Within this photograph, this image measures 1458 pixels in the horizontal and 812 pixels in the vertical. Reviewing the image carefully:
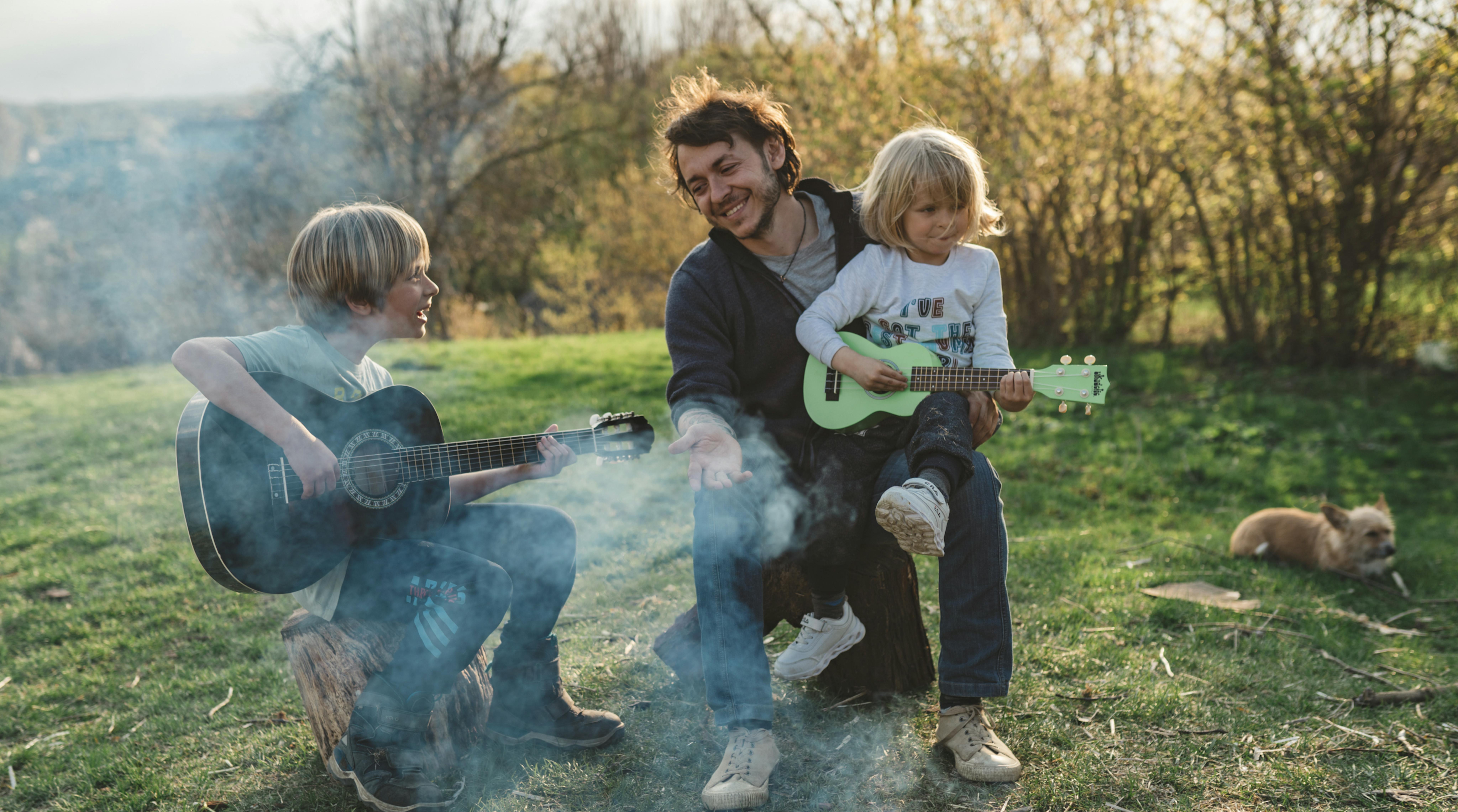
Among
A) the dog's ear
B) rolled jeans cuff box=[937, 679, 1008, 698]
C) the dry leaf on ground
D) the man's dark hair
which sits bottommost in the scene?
the dry leaf on ground

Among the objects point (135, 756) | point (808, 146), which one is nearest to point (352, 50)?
point (808, 146)

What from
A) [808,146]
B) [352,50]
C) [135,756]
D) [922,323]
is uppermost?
[352,50]

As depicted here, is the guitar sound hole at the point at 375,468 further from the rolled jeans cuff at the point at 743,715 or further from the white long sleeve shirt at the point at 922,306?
the white long sleeve shirt at the point at 922,306

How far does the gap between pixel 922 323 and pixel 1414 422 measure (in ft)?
20.4

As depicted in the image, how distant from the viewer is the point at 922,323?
247cm

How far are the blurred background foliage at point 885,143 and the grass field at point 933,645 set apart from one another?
73.4 inches

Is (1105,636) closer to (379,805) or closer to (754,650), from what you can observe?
(754,650)

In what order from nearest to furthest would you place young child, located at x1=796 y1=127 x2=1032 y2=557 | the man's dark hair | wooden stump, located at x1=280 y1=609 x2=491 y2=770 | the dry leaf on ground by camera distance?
wooden stump, located at x1=280 y1=609 x2=491 y2=770
young child, located at x1=796 y1=127 x2=1032 y2=557
the man's dark hair
the dry leaf on ground

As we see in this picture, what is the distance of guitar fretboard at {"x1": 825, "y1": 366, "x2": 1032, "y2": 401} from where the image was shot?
7.66ft

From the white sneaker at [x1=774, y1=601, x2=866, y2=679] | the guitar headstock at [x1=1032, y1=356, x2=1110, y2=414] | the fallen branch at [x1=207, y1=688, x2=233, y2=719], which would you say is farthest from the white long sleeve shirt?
the fallen branch at [x1=207, y1=688, x2=233, y2=719]

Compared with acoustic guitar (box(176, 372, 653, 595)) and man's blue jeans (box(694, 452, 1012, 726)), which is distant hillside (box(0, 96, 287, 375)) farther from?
man's blue jeans (box(694, 452, 1012, 726))

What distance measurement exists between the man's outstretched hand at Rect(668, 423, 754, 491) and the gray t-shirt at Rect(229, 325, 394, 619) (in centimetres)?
95

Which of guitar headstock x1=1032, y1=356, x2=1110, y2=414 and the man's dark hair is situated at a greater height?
the man's dark hair

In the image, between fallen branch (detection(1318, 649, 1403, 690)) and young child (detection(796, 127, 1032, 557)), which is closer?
young child (detection(796, 127, 1032, 557))
